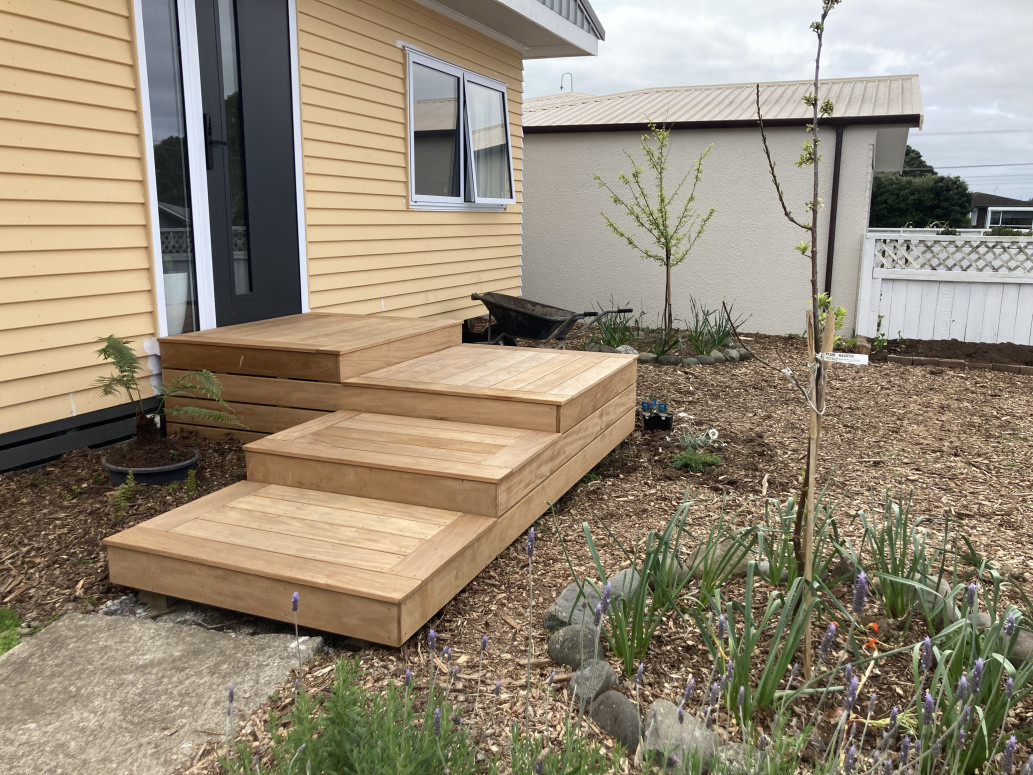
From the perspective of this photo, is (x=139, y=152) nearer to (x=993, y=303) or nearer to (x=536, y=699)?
(x=536, y=699)

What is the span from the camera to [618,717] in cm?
184

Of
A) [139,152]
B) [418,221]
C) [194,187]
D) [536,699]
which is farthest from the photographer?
[418,221]

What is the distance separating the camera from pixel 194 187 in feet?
13.6

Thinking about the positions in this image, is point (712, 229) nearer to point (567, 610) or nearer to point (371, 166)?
point (371, 166)

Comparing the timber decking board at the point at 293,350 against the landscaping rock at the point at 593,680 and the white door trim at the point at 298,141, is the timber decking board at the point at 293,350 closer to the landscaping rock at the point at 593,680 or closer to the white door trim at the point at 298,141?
the white door trim at the point at 298,141

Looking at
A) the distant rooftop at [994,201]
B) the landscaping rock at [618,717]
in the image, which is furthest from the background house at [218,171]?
the distant rooftop at [994,201]

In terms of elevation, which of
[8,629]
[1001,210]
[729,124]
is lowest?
[8,629]

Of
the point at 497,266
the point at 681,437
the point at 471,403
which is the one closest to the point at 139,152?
the point at 471,403

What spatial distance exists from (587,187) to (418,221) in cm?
373

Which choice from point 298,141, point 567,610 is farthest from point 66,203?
point 567,610

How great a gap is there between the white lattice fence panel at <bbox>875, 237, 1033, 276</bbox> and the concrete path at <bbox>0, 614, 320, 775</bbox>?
303 inches

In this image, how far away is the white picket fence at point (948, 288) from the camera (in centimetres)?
763

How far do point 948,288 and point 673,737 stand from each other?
757 cm

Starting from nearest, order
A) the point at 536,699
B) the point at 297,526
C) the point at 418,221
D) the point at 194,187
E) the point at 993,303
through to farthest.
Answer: the point at 536,699
the point at 297,526
the point at 194,187
the point at 418,221
the point at 993,303
